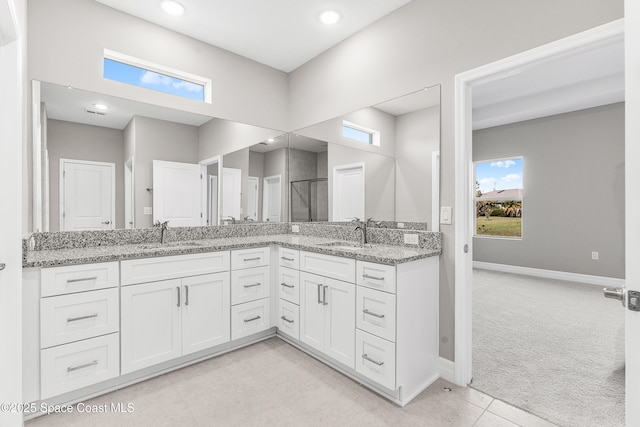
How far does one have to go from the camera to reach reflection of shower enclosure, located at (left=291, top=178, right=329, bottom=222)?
3238 mm

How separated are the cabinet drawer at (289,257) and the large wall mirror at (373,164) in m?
0.68

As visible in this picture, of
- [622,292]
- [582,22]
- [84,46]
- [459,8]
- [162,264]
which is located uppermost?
[459,8]

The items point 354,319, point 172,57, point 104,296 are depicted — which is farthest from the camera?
point 172,57

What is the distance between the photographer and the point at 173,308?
2.18m

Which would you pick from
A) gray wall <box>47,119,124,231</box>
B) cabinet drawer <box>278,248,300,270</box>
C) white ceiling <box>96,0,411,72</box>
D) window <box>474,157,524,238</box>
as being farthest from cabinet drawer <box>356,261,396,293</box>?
window <box>474,157,524,238</box>

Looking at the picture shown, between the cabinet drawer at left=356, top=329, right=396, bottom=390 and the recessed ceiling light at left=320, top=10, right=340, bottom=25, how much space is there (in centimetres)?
257

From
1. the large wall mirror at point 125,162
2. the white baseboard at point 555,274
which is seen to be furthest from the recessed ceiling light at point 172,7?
the white baseboard at point 555,274

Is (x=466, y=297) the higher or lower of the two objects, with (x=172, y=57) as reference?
lower

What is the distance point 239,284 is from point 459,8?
8.73 ft

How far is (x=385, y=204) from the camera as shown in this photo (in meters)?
2.67

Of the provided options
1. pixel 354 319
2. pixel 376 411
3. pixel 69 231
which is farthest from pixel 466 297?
pixel 69 231

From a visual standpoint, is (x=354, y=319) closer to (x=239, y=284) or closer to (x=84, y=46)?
(x=239, y=284)

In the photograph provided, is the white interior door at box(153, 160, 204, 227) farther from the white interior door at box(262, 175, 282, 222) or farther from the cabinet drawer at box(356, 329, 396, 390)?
the cabinet drawer at box(356, 329, 396, 390)

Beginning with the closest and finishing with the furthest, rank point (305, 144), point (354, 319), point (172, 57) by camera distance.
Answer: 1. point (354, 319)
2. point (172, 57)
3. point (305, 144)
